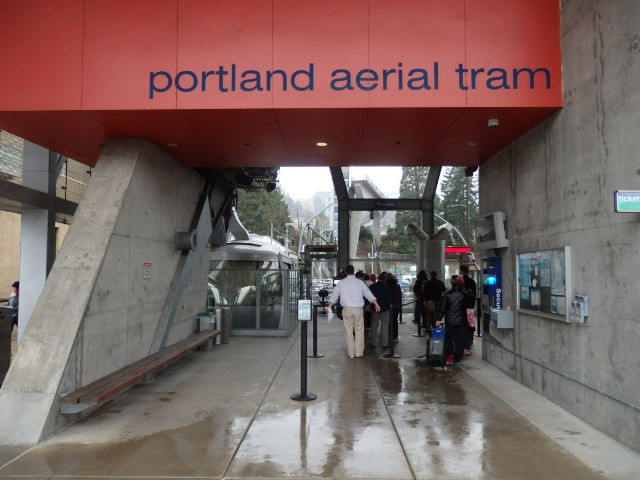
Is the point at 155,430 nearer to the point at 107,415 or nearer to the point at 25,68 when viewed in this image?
the point at 107,415

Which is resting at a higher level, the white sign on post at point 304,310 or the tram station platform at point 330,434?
the white sign on post at point 304,310

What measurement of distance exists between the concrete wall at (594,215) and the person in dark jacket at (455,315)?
5.48 ft

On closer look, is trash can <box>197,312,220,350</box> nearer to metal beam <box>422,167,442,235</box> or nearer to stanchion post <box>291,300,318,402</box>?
stanchion post <box>291,300,318,402</box>

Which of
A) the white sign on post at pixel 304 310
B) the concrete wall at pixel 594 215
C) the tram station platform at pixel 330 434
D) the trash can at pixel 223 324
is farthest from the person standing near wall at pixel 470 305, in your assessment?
the trash can at pixel 223 324

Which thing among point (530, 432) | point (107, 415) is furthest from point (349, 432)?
point (107, 415)

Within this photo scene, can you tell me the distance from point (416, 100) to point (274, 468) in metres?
4.77

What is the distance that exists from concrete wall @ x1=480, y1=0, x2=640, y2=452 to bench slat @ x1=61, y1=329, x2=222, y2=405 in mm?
5698

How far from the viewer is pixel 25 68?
6781mm

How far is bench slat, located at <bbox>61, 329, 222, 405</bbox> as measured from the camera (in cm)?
574

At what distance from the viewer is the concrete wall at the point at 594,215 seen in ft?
Result: 17.1

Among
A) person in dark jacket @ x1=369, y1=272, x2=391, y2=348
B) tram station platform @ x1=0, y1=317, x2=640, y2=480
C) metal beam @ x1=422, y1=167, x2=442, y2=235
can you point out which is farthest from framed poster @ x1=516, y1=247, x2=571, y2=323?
metal beam @ x1=422, y1=167, x2=442, y2=235

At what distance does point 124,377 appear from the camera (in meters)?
6.74

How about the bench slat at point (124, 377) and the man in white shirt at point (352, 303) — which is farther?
the man in white shirt at point (352, 303)

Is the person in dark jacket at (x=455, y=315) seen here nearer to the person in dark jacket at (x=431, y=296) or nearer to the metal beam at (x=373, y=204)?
the person in dark jacket at (x=431, y=296)
